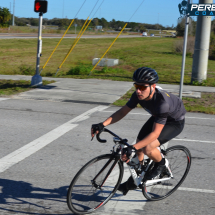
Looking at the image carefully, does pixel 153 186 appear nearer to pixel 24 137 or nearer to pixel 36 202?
pixel 36 202

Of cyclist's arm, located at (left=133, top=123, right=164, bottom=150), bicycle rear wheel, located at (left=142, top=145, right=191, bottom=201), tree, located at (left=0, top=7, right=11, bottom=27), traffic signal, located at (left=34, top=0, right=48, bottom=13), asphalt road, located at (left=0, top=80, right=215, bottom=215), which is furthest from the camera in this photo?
tree, located at (left=0, top=7, right=11, bottom=27)

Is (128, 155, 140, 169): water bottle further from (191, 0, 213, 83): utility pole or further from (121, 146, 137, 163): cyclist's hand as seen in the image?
(191, 0, 213, 83): utility pole

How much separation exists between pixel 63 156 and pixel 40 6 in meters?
9.23

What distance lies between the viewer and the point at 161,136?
4.04 meters

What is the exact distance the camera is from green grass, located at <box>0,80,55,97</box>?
12341 mm

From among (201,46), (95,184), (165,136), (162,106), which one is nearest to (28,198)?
(95,184)

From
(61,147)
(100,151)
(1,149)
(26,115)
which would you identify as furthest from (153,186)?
(26,115)

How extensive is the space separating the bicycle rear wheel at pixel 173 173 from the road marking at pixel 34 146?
237cm

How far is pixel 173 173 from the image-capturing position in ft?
15.5

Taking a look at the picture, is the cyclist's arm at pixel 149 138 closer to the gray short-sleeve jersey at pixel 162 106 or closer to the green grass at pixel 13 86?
the gray short-sleeve jersey at pixel 162 106

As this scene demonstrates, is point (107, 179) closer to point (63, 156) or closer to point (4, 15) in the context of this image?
point (63, 156)

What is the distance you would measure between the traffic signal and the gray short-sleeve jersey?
34.9ft

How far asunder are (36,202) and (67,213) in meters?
0.49

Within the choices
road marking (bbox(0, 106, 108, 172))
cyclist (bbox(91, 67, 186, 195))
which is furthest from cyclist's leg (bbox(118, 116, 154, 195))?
road marking (bbox(0, 106, 108, 172))
